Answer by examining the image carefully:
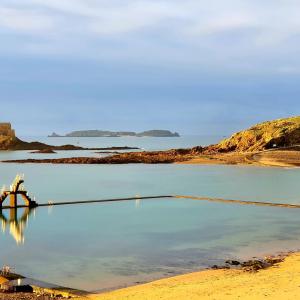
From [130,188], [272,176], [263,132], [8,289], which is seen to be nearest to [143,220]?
[8,289]

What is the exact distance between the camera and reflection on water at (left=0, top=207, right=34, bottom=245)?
98.9 feet

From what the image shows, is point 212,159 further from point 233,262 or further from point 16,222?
point 233,262

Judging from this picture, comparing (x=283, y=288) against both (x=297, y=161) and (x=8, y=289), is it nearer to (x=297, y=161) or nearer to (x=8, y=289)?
(x=8, y=289)

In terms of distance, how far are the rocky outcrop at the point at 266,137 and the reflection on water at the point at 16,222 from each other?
7440 centimetres

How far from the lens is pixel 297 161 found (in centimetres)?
9575

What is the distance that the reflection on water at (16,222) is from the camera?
30148mm

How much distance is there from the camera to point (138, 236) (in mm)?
30234

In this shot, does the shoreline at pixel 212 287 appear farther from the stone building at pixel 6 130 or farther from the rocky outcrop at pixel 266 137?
the stone building at pixel 6 130

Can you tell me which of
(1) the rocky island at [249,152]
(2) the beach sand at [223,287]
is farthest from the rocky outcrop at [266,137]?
(2) the beach sand at [223,287]

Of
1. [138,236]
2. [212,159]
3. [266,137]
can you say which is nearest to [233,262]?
[138,236]

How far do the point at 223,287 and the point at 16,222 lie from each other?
21.1 m

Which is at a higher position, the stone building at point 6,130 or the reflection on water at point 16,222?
the stone building at point 6,130

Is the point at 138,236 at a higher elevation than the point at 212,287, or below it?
below

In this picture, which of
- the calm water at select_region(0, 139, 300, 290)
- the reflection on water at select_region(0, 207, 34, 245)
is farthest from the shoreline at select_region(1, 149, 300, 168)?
the reflection on water at select_region(0, 207, 34, 245)
